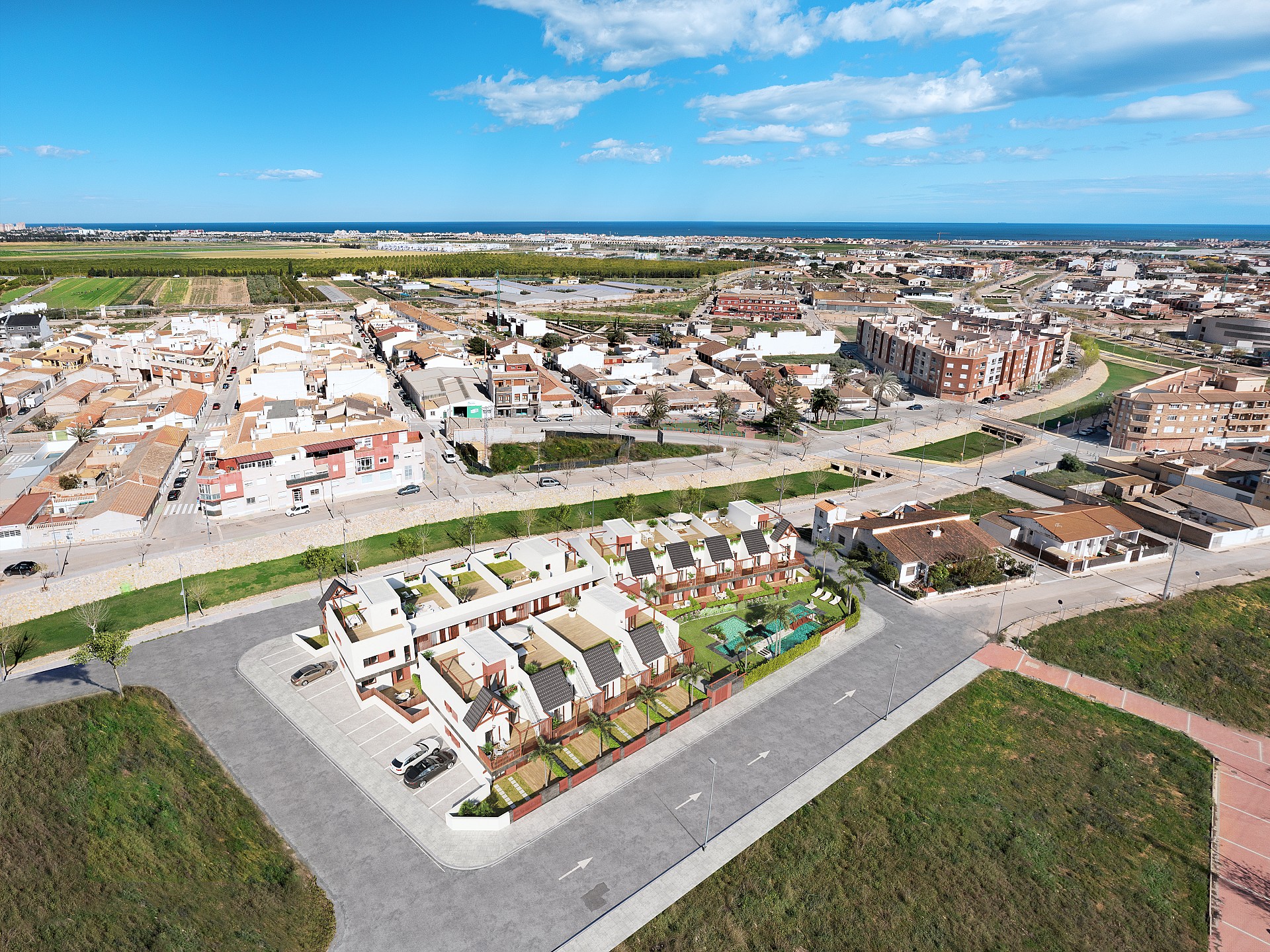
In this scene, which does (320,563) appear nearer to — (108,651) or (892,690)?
(108,651)

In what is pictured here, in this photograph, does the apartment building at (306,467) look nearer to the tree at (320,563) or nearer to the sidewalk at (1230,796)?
the tree at (320,563)

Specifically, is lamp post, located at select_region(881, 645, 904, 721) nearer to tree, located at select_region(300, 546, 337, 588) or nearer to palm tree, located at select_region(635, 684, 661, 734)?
palm tree, located at select_region(635, 684, 661, 734)

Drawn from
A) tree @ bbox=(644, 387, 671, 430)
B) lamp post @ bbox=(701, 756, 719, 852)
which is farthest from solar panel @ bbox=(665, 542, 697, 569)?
tree @ bbox=(644, 387, 671, 430)

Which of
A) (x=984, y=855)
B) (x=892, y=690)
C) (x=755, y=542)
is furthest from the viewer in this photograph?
(x=755, y=542)

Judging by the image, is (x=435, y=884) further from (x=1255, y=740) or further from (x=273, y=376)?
(x=273, y=376)

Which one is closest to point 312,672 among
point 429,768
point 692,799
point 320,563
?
point 429,768

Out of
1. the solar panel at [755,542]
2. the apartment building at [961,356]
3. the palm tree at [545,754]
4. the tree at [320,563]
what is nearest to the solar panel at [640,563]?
the solar panel at [755,542]
